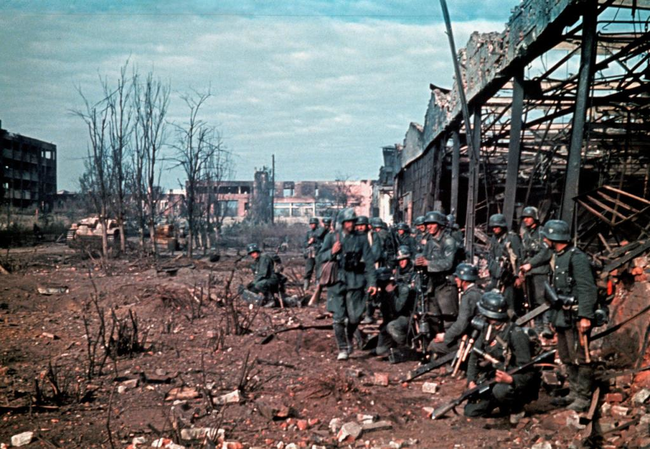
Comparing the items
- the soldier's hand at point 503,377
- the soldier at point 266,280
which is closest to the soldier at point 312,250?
the soldier at point 266,280

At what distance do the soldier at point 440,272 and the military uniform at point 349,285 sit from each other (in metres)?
0.73

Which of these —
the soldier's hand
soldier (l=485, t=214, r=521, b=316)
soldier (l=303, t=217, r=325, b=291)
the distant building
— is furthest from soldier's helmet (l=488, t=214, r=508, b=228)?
the distant building

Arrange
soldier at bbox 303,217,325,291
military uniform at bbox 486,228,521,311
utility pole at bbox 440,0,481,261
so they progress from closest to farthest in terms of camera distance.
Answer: military uniform at bbox 486,228,521,311, utility pole at bbox 440,0,481,261, soldier at bbox 303,217,325,291

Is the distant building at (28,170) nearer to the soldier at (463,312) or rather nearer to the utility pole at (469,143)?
the utility pole at (469,143)

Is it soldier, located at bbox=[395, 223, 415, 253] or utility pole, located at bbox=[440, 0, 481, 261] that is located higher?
utility pole, located at bbox=[440, 0, 481, 261]

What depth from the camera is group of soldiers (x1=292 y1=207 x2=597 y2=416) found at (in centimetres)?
477

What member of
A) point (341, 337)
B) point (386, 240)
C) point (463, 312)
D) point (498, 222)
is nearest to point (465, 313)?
point (463, 312)

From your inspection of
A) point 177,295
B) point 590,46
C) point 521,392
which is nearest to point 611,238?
point 590,46

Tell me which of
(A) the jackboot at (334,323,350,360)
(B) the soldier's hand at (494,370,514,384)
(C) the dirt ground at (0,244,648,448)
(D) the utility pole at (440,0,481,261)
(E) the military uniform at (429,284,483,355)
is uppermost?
(D) the utility pole at (440,0,481,261)

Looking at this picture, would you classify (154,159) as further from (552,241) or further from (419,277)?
(552,241)

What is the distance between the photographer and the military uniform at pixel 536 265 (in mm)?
7680

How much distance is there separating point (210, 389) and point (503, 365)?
3.02 m

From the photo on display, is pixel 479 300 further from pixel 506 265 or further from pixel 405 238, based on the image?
pixel 405 238

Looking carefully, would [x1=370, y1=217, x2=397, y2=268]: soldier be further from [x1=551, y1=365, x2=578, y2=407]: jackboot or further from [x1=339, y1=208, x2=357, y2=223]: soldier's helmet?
[x1=551, y1=365, x2=578, y2=407]: jackboot
